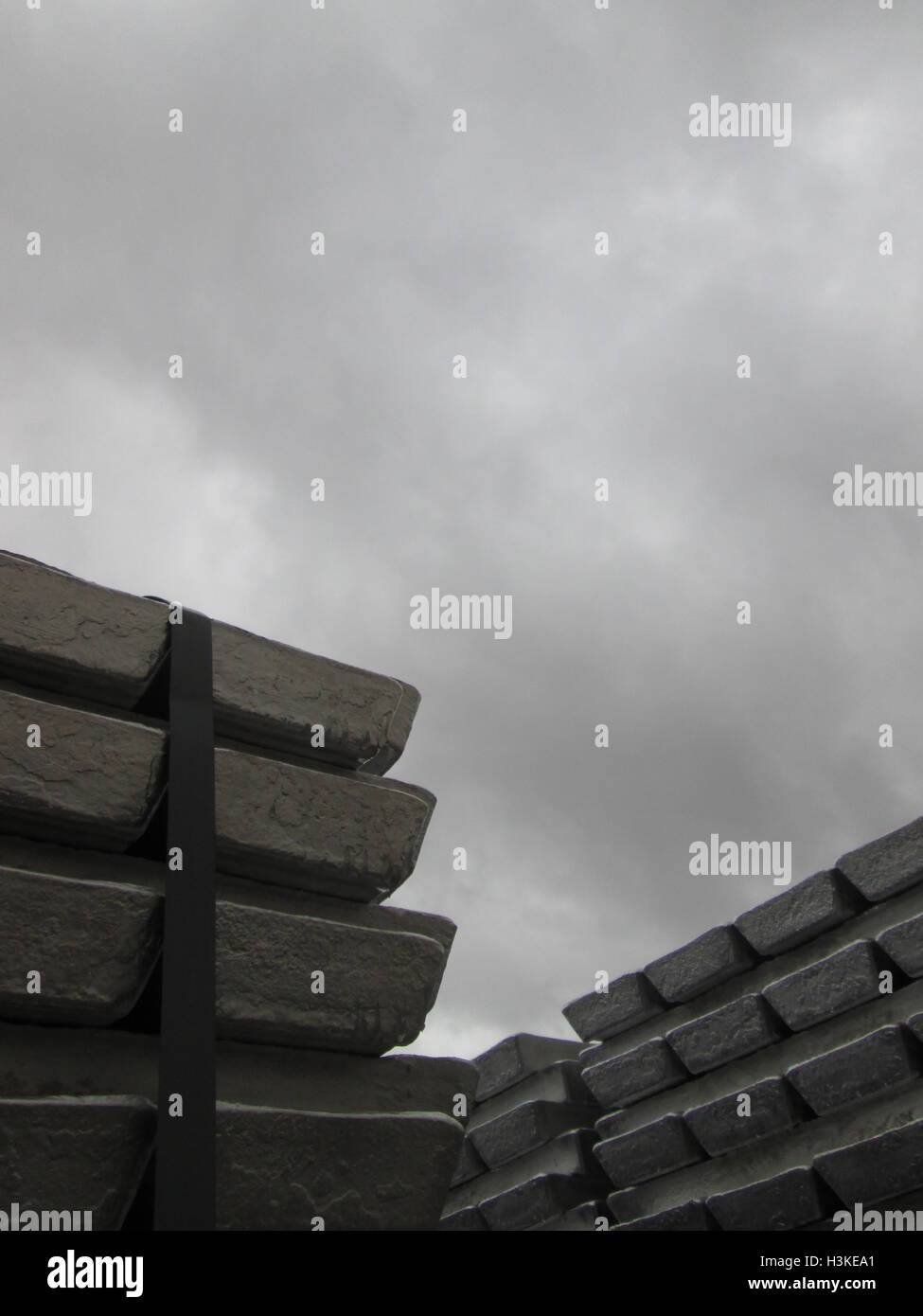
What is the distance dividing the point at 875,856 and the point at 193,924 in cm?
213

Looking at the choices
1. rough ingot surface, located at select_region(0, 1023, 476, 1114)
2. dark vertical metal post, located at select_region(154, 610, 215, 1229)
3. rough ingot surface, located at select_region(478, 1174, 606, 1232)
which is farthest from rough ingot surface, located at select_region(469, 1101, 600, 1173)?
dark vertical metal post, located at select_region(154, 610, 215, 1229)

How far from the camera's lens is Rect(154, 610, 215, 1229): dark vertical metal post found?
1.18 metres

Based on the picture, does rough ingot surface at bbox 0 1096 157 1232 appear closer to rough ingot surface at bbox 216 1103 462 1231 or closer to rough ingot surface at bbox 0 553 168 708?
rough ingot surface at bbox 216 1103 462 1231

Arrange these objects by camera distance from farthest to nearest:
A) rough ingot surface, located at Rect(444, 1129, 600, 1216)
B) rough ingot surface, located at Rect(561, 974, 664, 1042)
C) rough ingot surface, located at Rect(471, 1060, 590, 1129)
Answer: rough ingot surface, located at Rect(471, 1060, 590, 1129), rough ingot surface, located at Rect(444, 1129, 600, 1216), rough ingot surface, located at Rect(561, 974, 664, 1042)

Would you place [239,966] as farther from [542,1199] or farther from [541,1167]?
[541,1167]

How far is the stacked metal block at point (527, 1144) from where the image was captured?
353 centimetres

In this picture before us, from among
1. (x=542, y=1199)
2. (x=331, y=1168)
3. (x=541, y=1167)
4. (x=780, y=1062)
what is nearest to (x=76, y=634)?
(x=331, y=1168)

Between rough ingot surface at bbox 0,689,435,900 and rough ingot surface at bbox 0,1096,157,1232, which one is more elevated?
rough ingot surface at bbox 0,689,435,900

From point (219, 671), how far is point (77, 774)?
0.80 feet

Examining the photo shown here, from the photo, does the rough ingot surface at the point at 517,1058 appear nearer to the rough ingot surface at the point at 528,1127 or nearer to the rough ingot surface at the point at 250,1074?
the rough ingot surface at the point at 528,1127

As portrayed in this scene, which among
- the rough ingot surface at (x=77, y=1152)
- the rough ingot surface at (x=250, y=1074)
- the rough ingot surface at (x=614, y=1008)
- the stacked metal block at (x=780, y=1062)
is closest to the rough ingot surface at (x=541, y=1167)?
the stacked metal block at (x=780, y=1062)

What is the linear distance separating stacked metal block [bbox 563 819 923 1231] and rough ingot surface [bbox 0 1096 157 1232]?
2.05 metres
